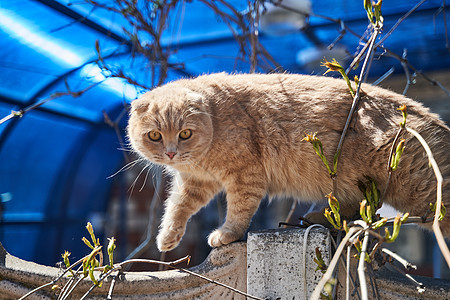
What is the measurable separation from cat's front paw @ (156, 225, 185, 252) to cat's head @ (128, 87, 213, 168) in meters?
0.28

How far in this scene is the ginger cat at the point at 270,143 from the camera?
1.72m

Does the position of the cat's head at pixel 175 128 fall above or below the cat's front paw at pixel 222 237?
above

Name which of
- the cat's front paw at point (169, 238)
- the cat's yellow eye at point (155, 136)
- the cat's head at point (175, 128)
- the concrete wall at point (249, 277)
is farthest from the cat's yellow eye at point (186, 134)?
the concrete wall at point (249, 277)

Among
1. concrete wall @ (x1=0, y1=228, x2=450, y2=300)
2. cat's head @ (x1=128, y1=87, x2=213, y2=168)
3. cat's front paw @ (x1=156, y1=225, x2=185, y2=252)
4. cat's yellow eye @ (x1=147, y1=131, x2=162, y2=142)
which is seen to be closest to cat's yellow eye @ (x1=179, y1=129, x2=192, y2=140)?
cat's head @ (x1=128, y1=87, x2=213, y2=168)

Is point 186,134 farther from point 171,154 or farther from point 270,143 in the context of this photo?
point 270,143

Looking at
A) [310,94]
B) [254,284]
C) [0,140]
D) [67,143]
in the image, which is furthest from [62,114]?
[254,284]

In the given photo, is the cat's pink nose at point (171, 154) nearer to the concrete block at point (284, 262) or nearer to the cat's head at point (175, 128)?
the cat's head at point (175, 128)

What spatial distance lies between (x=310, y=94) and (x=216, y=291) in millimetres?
918

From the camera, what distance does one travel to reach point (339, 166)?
5.79 feet

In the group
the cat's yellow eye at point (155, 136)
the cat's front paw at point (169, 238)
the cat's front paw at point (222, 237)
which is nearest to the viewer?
the cat's front paw at point (222, 237)

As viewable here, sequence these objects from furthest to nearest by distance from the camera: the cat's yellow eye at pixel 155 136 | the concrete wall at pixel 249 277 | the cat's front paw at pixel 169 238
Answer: the cat's yellow eye at pixel 155 136
the cat's front paw at pixel 169 238
the concrete wall at pixel 249 277

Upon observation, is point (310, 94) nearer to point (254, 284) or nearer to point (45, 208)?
point (254, 284)

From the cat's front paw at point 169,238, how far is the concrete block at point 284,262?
52 centimetres

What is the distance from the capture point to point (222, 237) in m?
1.70
